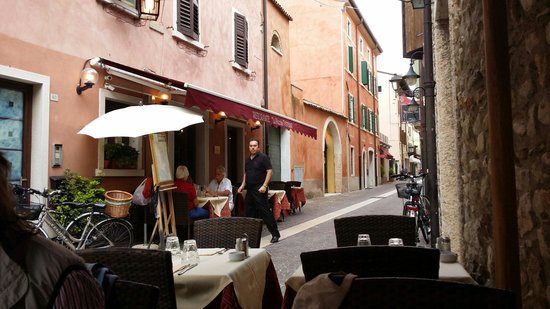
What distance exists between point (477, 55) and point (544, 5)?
0.89m

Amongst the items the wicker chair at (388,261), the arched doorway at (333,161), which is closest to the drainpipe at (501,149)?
the wicker chair at (388,261)

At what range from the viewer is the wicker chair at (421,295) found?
1.34 meters

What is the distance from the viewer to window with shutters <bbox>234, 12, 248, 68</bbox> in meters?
12.7

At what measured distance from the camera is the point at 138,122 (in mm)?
6008

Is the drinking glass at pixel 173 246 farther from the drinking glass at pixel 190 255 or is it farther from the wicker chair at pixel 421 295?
the wicker chair at pixel 421 295

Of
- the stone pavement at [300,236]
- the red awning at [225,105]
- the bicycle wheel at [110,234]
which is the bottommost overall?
the stone pavement at [300,236]

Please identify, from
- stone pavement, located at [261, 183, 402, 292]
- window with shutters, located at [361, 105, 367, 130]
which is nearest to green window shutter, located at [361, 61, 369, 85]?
window with shutters, located at [361, 105, 367, 130]

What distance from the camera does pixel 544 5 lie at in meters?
1.98

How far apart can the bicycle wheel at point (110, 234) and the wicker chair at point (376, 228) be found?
3.77 metres

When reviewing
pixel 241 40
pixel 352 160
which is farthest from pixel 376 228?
pixel 352 160

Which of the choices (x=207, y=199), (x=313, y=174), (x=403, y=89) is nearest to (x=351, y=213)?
(x=403, y=89)

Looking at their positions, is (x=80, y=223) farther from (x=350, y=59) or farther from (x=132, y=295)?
(x=350, y=59)

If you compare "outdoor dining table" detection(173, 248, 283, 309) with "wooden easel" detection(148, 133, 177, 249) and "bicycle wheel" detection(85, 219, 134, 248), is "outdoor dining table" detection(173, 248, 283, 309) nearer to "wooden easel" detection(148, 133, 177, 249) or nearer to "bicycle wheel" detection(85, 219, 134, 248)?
"wooden easel" detection(148, 133, 177, 249)

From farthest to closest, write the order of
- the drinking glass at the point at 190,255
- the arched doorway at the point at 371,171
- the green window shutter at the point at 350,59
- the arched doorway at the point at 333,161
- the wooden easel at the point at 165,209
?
the arched doorway at the point at 371,171, the green window shutter at the point at 350,59, the arched doorway at the point at 333,161, the wooden easel at the point at 165,209, the drinking glass at the point at 190,255
